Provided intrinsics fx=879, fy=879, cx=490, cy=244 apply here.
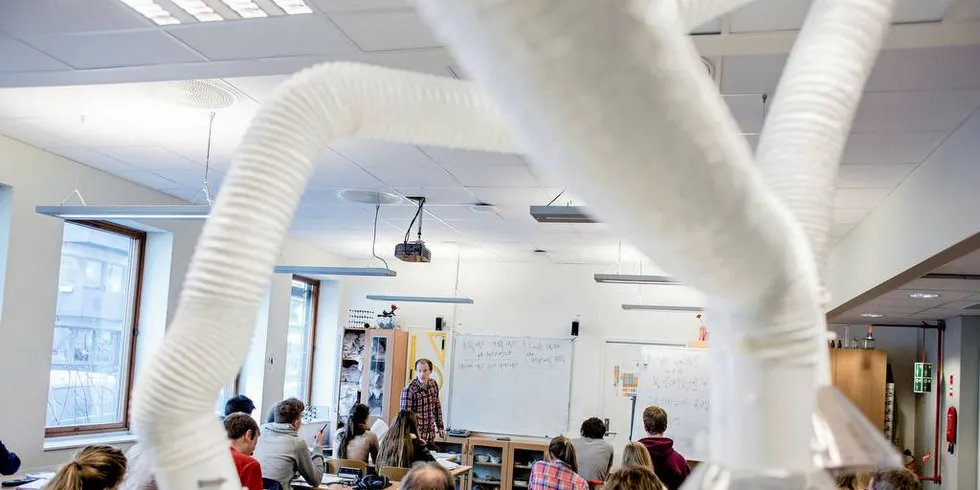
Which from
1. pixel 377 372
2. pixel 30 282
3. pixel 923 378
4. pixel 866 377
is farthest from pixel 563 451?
pixel 923 378

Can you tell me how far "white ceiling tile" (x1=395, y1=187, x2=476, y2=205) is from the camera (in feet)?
25.4

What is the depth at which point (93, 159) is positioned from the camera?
7355mm

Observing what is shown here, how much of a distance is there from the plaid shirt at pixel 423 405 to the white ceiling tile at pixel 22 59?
6.00 meters

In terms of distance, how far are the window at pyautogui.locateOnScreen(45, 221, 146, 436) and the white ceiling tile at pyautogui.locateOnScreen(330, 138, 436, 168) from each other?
2.90m

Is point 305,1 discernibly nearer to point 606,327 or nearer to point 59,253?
point 59,253

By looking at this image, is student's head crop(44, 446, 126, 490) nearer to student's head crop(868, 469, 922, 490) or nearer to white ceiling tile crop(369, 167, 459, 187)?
student's head crop(868, 469, 922, 490)

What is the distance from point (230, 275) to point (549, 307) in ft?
37.5

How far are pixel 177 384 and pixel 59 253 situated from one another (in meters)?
7.35

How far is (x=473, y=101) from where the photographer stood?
3.16ft

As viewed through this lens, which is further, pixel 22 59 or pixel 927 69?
pixel 22 59

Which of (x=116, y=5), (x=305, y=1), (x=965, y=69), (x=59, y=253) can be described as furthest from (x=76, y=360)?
(x=965, y=69)

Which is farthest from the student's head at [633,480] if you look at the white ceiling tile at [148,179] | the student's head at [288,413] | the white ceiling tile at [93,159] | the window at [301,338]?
the window at [301,338]

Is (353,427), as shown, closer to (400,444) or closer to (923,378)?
(400,444)

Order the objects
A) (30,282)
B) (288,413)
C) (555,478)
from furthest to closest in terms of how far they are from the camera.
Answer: (30,282), (288,413), (555,478)
